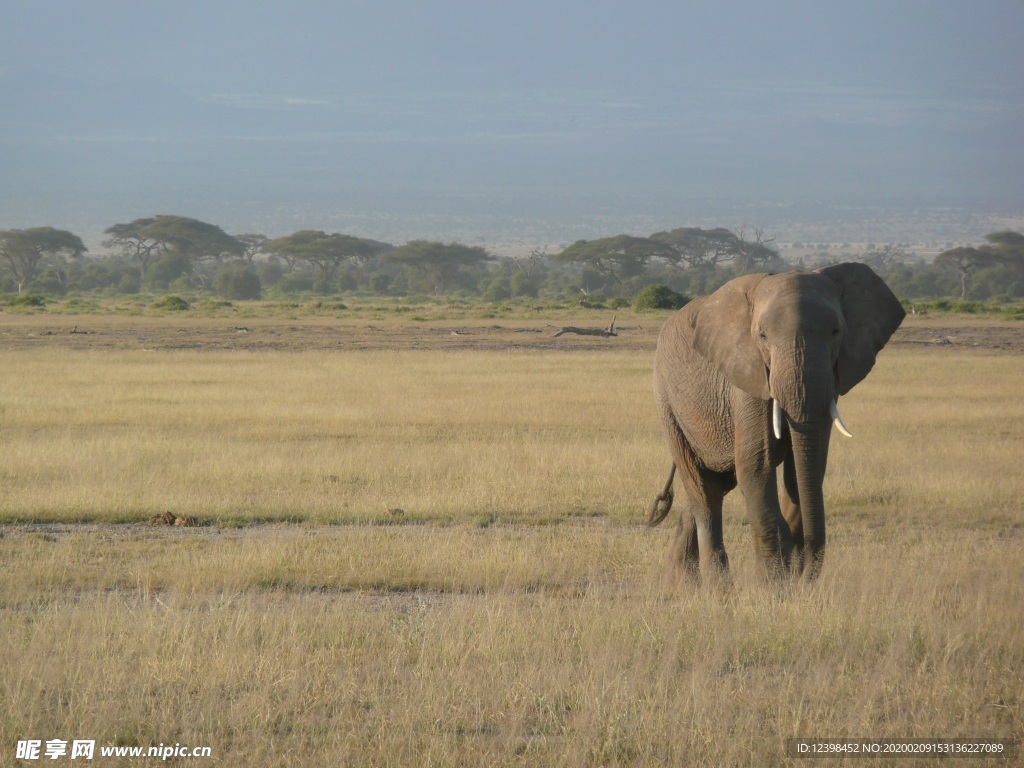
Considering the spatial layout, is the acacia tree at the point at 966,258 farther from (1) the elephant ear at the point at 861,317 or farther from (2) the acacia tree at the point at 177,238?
(1) the elephant ear at the point at 861,317

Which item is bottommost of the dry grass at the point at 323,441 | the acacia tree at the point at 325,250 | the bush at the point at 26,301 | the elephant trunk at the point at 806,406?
the dry grass at the point at 323,441

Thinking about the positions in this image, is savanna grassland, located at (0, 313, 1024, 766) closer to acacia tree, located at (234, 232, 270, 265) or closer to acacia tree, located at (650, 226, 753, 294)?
acacia tree, located at (650, 226, 753, 294)

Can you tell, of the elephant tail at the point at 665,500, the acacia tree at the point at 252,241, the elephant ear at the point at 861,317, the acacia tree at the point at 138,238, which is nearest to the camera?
the elephant ear at the point at 861,317

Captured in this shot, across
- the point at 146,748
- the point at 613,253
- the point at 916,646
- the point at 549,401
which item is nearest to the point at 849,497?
the point at 916,646

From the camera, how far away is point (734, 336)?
7191mm

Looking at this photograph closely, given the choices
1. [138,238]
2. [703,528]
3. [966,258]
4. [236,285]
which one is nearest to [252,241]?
[138,238]

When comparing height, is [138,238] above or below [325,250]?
above

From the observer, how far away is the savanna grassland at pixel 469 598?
511cm

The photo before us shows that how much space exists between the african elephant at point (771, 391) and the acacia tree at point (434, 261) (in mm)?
100258

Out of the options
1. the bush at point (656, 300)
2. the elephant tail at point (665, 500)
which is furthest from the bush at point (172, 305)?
the elephant tail at point (665, 500)

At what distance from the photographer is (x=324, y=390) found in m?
22.0

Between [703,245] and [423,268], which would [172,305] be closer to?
[423,268]

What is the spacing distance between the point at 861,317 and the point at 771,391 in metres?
0.91

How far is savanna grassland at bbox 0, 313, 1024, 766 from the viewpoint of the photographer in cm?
511
